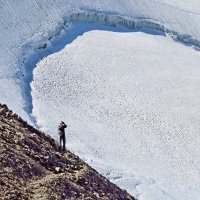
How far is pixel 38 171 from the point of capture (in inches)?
629

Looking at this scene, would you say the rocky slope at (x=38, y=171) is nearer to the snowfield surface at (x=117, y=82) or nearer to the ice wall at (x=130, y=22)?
the snowfield surface at (x=117, y=82)

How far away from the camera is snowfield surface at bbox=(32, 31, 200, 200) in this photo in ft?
102

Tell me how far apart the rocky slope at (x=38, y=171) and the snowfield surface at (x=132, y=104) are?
984 cm

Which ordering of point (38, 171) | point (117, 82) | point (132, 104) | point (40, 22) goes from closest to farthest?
point (38, 171), point (132, 104), point (117, 82), point (40, 22)

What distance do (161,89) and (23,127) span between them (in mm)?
25437

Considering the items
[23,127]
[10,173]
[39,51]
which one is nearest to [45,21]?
[39,51]

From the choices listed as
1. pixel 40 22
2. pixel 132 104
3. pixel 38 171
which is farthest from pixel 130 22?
pixel 38 171

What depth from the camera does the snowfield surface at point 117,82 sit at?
1252 inches

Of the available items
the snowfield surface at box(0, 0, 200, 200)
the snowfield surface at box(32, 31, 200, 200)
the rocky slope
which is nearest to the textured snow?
the snowfield surface at box(0, 0, 200, 200)

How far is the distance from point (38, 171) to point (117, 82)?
28045 mm

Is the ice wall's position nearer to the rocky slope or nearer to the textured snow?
the textured snow

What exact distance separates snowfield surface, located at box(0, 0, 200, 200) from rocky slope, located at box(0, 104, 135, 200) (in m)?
9.87

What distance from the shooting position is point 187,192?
95.6 ft

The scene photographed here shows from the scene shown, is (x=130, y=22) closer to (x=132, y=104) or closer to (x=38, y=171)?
(x=132, y=104)
